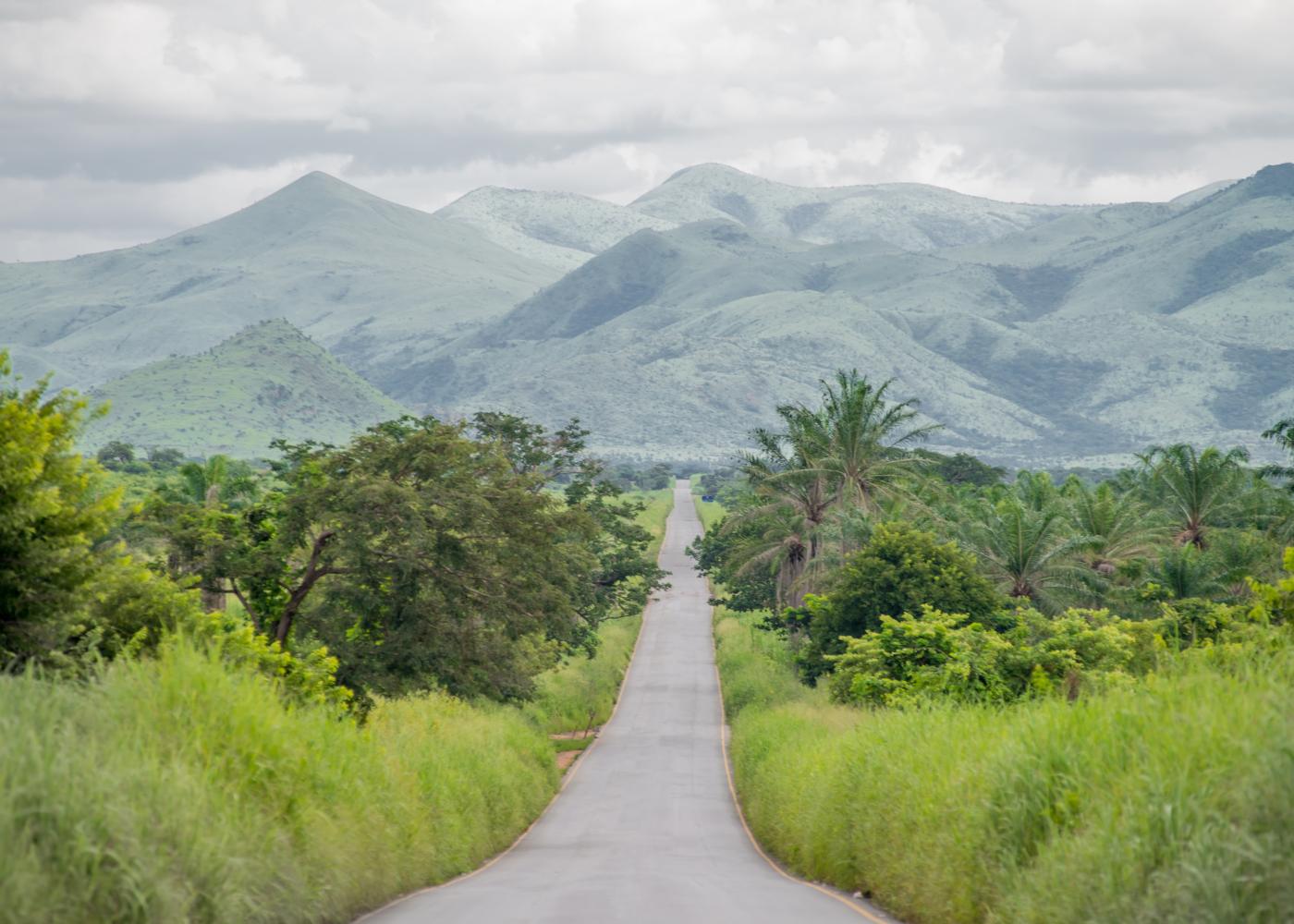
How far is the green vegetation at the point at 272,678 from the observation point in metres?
11.1

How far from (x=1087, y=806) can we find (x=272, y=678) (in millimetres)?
13065

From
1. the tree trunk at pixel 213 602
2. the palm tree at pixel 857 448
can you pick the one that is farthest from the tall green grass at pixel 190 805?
the palm tree at pixel 857 448

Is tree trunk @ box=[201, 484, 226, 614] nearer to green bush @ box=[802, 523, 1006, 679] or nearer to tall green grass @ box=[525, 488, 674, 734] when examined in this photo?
tall green grass @ box=[525, 488, 674, 734]

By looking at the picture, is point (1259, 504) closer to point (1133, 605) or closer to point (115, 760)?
point (1133, 605)

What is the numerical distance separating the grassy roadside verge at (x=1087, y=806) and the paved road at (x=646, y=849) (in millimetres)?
1250

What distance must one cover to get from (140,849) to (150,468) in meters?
169

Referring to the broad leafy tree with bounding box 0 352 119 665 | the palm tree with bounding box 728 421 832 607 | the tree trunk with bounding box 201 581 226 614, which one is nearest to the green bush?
the palm tree with bounding box 728 421 832 607

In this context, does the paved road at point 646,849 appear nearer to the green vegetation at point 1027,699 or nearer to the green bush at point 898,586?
the green vegetation at point 1027,699

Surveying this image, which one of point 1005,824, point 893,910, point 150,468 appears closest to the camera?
point 1005,824

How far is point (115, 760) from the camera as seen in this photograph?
11.6 metres

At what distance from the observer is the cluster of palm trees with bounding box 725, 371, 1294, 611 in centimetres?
5169

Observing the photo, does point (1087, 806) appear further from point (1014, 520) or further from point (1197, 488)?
point (1197, 488)

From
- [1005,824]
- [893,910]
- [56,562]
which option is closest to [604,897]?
[893,910]

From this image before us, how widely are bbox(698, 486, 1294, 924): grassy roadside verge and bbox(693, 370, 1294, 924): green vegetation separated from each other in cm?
3
